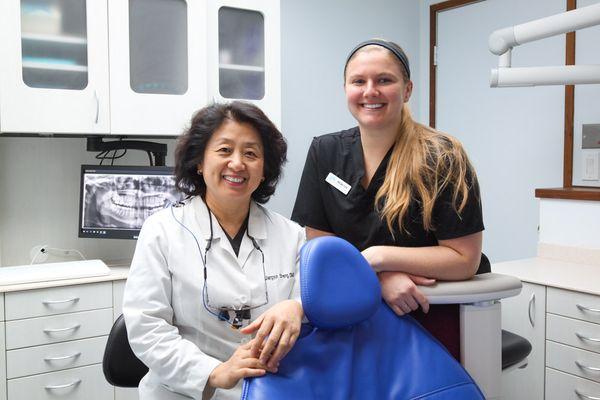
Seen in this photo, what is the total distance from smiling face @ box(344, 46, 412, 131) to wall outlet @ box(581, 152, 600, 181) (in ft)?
5.13

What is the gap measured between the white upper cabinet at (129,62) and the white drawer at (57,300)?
0.59m

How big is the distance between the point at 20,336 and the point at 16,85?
2.95ft

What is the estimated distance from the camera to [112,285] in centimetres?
214

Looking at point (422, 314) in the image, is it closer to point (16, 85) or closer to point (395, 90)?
point (395, 90)

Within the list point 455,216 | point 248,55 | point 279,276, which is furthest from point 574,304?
point 248,55

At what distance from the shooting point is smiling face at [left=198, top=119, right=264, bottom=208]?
50.9 inches

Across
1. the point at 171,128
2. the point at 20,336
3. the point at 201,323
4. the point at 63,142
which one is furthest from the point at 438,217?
the point at 63,142

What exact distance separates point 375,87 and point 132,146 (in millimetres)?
1432

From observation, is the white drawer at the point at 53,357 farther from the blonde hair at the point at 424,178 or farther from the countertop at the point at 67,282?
the blonde hair at the point at 424,178

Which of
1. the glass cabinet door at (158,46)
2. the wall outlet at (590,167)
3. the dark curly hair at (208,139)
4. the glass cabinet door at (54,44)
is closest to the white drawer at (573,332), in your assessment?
the wall outlet at (590,167)

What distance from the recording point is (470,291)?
112 cm

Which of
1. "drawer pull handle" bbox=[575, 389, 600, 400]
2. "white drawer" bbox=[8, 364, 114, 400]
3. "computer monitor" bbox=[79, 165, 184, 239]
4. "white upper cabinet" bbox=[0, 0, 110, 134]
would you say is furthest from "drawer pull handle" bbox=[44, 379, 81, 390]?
"drawer pull handle" bbox=[575, 389, 600, 400]

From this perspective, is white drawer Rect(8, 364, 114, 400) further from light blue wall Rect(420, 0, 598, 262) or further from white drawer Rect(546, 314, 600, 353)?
light blue wall Rect(420, 0, 598, 262)

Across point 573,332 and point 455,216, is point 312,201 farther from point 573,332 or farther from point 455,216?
point 573,332
